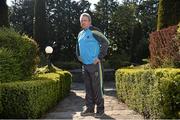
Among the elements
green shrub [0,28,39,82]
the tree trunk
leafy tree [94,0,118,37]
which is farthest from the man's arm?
leafy tree [94,0,118,37]

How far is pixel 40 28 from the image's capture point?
28391 millimetres

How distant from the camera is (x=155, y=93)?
6309mm

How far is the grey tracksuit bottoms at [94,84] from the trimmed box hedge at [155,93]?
2.21ft

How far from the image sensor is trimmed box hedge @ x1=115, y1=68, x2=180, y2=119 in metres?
5.62

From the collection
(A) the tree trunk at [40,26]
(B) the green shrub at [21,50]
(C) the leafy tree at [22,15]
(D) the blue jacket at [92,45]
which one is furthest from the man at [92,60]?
(C) the leafy tree at [22,15]

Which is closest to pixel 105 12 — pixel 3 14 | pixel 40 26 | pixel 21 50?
pixel 40 26

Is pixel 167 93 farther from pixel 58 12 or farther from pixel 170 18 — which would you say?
pixel 58 12

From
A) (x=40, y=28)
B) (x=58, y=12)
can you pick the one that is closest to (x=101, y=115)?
(x=40, y=28)

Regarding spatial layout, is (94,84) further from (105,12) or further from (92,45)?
(105,12)

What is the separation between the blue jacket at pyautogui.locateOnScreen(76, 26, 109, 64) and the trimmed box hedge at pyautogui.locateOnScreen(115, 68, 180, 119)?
789 mm

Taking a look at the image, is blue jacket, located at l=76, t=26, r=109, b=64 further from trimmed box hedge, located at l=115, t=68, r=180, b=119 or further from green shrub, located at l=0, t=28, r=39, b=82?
green shrub, located at l=0, t=28, r=39, b=82

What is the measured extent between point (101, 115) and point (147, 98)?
1.05m

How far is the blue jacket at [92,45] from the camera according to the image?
316 inches

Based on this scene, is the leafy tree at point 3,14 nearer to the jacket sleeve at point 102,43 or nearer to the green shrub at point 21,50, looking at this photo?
the green shrub at point 21,50
